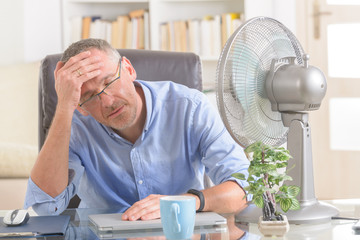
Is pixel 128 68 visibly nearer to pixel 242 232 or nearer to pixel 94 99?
pixel 94 99

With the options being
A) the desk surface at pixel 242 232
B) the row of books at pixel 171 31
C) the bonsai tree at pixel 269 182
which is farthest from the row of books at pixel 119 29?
the bonsai tree at pixel 269 182

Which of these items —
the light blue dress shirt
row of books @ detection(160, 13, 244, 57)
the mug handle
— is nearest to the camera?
the mug handle

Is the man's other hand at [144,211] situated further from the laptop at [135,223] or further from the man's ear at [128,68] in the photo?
the man's ear at [128,68]

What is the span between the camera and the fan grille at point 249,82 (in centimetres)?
121

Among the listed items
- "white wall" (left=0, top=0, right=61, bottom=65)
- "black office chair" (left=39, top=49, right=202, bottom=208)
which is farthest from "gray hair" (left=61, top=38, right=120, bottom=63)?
"white wall" (left=0, top=0, right=61, bottom=65)

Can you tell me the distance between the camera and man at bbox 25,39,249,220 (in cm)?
149

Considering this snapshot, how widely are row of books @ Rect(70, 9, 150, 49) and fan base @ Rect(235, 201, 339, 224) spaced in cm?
294

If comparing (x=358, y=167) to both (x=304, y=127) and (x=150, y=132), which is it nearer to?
→ (x=150, y=132)

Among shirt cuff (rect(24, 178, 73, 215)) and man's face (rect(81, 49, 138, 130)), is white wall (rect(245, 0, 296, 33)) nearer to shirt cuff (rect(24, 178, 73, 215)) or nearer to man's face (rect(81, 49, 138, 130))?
man's face (rect(81, 49, 138, 130))

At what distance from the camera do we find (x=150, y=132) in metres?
1.65

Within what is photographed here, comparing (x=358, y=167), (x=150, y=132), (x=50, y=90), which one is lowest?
(x=358, y=167)

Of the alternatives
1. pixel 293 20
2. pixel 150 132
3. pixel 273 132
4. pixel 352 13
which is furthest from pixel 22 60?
pixel 273 132

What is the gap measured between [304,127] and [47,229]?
538 mm

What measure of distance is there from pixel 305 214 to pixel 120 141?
64 cm
